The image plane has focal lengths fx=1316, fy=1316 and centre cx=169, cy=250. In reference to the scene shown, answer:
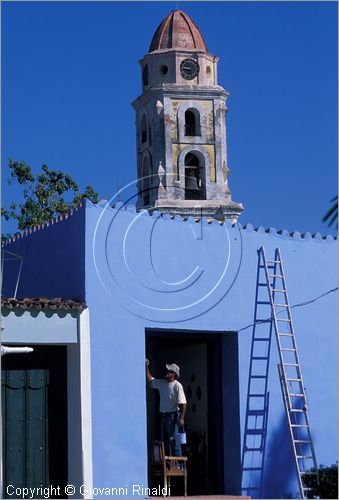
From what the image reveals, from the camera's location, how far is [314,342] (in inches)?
747

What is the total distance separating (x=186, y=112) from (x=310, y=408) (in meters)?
29.7

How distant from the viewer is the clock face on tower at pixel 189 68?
155ft

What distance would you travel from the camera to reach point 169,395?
17844 millimetres

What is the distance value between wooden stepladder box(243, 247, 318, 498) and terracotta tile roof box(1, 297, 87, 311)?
2.86 metres

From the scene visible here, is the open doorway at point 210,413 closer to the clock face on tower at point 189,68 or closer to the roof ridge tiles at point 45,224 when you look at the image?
the roof ridge tiles at point 45,224

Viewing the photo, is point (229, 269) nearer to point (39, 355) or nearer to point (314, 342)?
point (314, 342)

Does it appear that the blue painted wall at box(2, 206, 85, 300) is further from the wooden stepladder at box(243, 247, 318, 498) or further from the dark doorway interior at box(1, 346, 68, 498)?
the wooden stepladder at box(243, 247, 318, 498)

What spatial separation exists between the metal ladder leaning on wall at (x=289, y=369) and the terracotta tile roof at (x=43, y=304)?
9.92ft

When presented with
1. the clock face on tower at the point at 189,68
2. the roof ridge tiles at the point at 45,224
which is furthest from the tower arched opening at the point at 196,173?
the roof ridge tiles at the point at 45,224

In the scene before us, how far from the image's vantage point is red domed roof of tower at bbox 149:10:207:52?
4719cm

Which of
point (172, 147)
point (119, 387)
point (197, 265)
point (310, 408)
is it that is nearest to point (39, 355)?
point (119, 387)

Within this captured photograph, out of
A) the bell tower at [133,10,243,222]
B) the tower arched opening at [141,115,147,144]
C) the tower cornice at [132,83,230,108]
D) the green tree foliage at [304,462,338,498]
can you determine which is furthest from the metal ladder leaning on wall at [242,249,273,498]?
the tower arched opening at [141,115,147,144]

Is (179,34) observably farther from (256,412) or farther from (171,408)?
(171,408)

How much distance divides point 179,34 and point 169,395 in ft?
102
